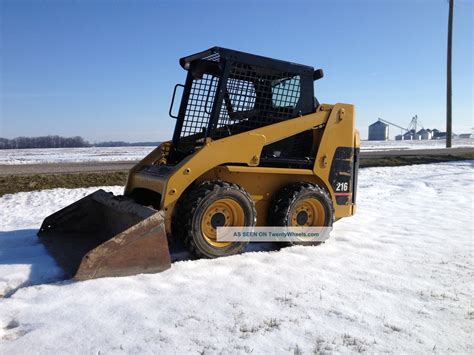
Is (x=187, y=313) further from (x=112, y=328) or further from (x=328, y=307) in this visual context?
(x=328, y=307)

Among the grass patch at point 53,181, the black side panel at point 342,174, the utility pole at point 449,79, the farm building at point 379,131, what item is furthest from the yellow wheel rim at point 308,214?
the farm building at point 379,131

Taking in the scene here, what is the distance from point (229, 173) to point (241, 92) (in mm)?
1084

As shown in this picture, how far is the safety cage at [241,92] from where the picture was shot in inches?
197

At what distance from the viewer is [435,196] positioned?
373 inches

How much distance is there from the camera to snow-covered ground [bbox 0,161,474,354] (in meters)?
2.69

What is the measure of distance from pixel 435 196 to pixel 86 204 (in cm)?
756

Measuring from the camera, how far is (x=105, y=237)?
17.0ft

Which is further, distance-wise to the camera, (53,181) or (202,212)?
(53,181)

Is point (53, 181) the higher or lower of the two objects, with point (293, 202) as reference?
lower

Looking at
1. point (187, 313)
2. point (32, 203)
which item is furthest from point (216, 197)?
A: point (32, 203)

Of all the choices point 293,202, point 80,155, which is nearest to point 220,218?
point 293,202

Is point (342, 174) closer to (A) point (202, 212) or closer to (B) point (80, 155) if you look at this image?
(A) point (202, 212)

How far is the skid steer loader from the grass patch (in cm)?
578

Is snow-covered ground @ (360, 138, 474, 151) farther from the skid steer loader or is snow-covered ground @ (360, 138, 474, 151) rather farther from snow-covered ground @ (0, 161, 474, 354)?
snow-covered ground @ (0, 161, 474, 354)
